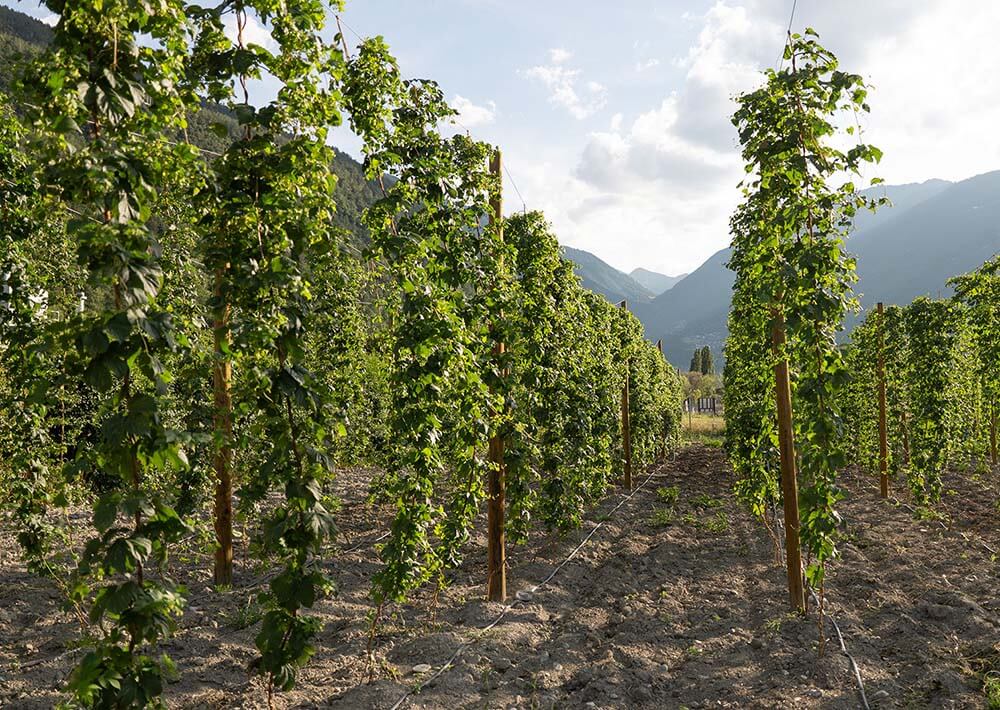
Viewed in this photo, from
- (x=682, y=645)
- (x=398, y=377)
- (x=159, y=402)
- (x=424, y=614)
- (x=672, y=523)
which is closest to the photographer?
(x=159, y=402)

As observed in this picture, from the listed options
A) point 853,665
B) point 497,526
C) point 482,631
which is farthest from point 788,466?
point 482,631

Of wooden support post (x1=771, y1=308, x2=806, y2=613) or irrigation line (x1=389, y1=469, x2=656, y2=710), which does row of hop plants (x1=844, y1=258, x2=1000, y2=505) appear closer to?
wooden support post (x1=771, y1=308, x2=806, y2=613)

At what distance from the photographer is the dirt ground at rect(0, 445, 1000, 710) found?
5516mm

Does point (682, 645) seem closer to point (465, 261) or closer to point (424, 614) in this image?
point (424, 614)

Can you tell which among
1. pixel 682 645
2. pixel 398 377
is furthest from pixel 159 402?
pixel 682 645

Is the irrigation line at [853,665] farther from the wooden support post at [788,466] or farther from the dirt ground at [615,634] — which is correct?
the wooden support post at [788,466]

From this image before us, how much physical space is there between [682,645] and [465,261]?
4883 millimetres

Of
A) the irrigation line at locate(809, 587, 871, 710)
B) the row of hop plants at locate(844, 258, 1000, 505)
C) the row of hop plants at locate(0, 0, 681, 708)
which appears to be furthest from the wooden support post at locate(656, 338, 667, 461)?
the row of hop plants at locate(0, 0, 681, 708)

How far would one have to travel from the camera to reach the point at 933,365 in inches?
510

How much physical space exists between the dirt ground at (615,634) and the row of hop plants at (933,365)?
2.21 m

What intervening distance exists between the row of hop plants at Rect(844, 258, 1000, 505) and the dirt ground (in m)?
2.21

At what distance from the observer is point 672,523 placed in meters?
13.3

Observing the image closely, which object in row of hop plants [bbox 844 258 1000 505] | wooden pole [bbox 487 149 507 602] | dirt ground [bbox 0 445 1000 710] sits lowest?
dirt ground [bbox 0 445 1000 710]

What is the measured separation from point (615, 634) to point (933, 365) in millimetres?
10118
